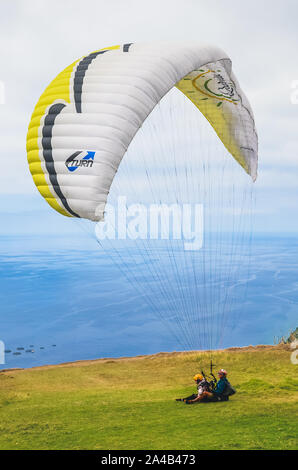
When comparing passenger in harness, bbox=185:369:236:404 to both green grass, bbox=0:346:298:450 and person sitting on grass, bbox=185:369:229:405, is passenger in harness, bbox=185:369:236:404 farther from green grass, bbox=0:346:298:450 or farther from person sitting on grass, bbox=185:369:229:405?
green grass, bbox=0:346:298:450

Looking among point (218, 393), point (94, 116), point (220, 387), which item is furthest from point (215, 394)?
point (94, 116)

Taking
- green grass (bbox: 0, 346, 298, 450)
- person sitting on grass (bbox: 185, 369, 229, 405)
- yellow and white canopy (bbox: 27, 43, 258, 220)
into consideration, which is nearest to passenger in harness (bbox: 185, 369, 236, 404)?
person sitting on grass (bbox: 185, 369, 229, 405)

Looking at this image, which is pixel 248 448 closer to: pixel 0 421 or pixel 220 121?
pixel 0 421

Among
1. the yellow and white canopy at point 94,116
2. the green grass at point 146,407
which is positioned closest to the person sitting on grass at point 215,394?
the green grass at point 146,407

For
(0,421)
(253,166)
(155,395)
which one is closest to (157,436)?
(155,395)

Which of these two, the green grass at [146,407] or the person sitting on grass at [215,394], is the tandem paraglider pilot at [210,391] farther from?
the green grass at [146,407]

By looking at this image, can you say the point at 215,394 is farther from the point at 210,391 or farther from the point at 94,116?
the point at 94,116
